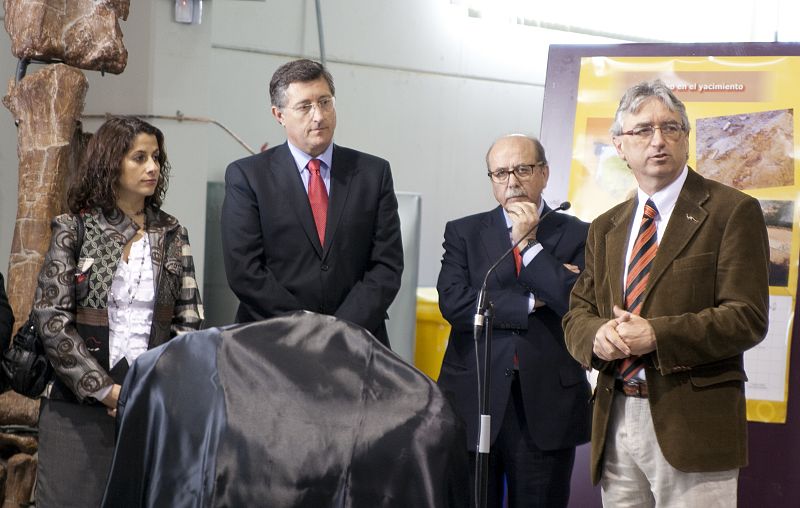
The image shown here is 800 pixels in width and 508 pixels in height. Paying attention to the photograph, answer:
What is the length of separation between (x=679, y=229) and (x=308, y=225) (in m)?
1.12

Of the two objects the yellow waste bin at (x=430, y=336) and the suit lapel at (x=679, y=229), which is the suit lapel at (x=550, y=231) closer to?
the suit lapel at (x=679, y=229)

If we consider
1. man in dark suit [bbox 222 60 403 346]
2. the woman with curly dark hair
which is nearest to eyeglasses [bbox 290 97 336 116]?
man in dark suit [bbox 222 60 403 346]

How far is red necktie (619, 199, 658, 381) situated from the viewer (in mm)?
2432

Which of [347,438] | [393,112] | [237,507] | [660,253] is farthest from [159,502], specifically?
[393,112]

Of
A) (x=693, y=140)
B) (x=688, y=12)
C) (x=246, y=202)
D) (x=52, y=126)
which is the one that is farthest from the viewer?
(x=688, y=12)

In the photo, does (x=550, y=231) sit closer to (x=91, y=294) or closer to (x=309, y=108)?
(x=309, y=108)

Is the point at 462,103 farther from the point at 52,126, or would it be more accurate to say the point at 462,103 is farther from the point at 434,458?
the point at 434,458

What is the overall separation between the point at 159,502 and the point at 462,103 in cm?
477

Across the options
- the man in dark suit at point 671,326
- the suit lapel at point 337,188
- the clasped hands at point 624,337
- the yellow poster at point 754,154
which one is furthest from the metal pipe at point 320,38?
the clasped hands at point 624,337

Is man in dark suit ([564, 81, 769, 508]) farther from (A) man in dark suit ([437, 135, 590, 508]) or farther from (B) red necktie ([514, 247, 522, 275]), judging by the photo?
(B) red necktie ([514, 247, 522, 275])

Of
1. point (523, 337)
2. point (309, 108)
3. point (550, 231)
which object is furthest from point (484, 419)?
point (309, 108)

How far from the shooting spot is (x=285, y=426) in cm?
140

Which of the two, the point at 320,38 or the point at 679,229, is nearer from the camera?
the point at 679,229

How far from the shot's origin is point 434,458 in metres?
1.40
